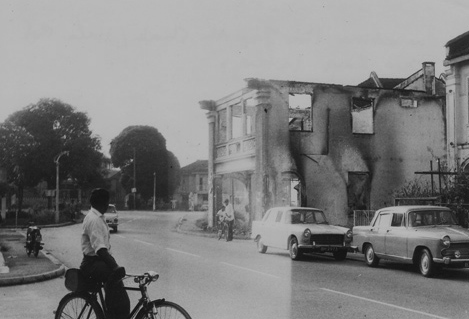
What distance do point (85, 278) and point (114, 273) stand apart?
555 mm

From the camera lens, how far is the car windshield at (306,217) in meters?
19.5

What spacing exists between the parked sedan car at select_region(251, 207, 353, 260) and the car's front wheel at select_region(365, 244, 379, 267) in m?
1.06

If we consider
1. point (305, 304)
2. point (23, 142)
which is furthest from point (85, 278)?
point (23, 142)

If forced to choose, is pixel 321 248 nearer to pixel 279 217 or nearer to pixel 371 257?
pixel 371 257

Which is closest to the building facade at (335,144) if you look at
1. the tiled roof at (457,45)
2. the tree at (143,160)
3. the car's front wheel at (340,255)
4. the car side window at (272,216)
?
the tiled roof at (457,45)

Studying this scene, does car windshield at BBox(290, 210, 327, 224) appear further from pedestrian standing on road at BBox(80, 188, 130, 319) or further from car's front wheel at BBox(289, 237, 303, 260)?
pedestrian standing on road at BBox(80, 188, 130, 319)

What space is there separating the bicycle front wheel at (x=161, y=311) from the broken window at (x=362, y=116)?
27.9 meters

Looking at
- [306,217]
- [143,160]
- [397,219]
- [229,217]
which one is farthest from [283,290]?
[143,160]

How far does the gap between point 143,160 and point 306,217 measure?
71950mm

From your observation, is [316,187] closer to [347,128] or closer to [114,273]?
[347,128]

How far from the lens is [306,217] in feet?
64.3

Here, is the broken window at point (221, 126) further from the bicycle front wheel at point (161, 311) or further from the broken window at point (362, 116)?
the bicycle front wheel at point (161, 311)

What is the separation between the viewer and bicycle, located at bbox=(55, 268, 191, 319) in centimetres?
593

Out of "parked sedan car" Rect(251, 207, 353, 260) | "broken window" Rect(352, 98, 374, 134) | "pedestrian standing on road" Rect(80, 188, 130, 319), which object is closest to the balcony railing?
"broken window" Rect(352, 98, 374, 134)
